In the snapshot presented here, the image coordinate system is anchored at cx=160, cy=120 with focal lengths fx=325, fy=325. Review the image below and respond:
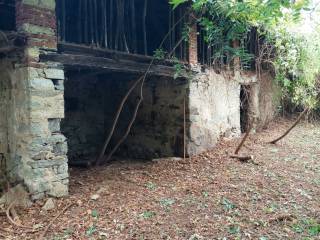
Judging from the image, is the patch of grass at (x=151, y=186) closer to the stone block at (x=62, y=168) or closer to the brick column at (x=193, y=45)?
the stone block at (x=62, y=168)

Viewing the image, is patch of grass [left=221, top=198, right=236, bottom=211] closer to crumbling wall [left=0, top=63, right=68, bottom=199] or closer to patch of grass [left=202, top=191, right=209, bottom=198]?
patch of grass [left=202, top=191, right=209, bottom=198]

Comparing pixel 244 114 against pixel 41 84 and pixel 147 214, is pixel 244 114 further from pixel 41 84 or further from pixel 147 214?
pixel 41 84

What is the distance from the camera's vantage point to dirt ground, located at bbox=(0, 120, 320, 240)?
13.6 feet

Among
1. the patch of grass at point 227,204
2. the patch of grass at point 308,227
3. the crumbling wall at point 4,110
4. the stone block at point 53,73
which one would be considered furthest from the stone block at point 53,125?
the patch of grass at point 308,227

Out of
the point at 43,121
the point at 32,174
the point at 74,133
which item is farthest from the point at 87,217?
the point at 74,133

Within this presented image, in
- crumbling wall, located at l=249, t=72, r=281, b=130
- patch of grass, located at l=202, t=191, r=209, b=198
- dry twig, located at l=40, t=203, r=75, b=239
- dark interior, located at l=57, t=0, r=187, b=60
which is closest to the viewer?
dry twig, located at l=40, t=203, r=75, b=239

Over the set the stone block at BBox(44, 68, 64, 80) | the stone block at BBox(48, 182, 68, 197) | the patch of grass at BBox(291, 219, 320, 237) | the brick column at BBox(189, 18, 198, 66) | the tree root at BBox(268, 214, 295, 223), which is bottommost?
the patch of grass at BBox(291, 219, 320, 237)

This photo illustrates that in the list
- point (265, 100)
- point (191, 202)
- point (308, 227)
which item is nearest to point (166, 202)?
point (191, 202)

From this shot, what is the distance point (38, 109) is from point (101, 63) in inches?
57.2

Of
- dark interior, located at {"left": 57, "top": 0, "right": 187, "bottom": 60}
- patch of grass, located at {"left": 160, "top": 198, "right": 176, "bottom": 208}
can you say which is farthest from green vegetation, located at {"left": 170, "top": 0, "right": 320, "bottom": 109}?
Answer: patch of grass, located at {"left": 160, "top": 198, "right": 176, "bottom": 208}

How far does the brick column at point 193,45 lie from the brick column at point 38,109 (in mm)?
3249

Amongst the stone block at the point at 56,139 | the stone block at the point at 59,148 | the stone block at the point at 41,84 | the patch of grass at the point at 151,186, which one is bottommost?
the patch of grass at the point at 151,186

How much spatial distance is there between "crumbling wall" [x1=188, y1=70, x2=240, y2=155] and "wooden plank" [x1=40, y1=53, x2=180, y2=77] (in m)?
0.93

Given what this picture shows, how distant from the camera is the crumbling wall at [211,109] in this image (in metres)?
7.32
